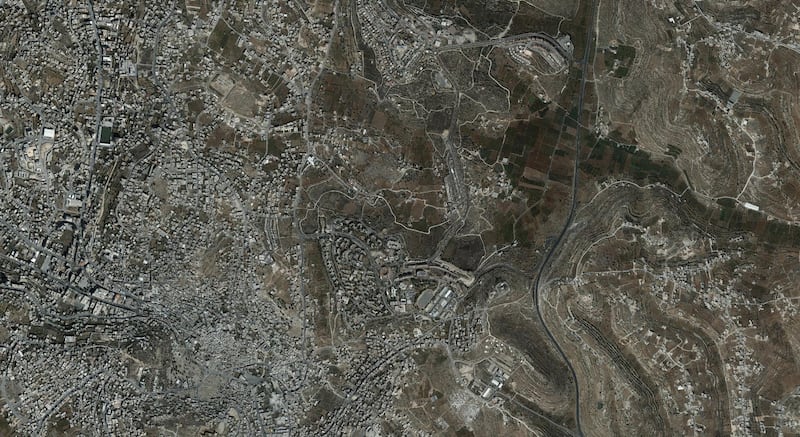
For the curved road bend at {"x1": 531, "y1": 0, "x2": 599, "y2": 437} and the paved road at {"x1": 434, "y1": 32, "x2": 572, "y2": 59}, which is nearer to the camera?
the paved road at {"x1": 434, "y1": 32, "x2": 572, "y2": 59}

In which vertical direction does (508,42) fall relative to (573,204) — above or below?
above

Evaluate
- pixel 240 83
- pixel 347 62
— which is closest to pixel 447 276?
pixel 347 62

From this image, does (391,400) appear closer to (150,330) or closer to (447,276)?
(447,276)

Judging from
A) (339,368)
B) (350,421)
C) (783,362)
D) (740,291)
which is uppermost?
(740,291)

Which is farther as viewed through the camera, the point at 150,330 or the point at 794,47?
the point at 794,47

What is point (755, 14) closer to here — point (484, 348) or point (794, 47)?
point (794, 47)

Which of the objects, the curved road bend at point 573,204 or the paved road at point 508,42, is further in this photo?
the curved road bend at point 573,204

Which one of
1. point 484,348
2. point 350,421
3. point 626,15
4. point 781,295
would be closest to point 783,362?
point 781,295

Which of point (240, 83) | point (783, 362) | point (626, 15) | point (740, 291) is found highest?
point (626, 15)

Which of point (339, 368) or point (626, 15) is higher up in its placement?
point (626, 15)
